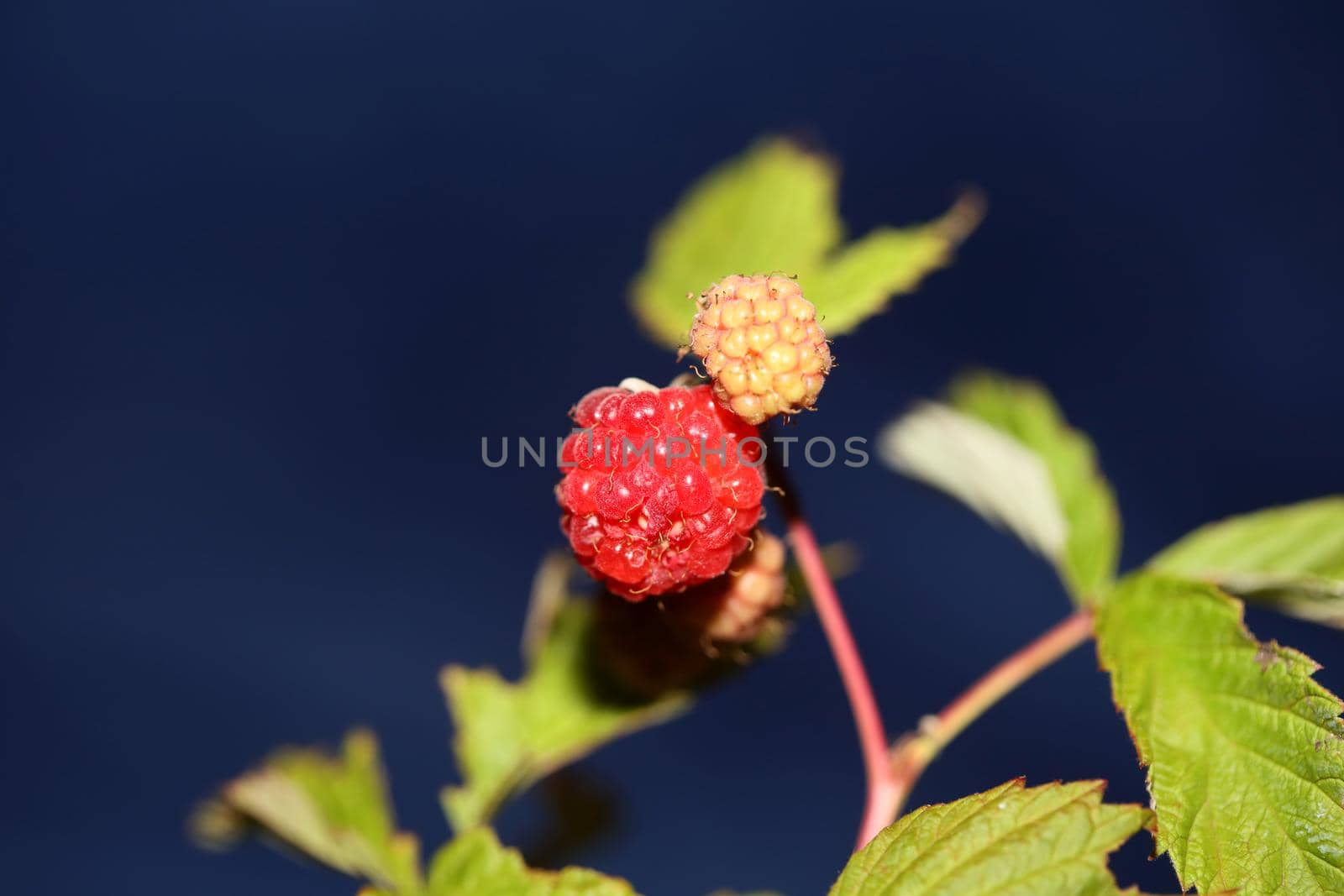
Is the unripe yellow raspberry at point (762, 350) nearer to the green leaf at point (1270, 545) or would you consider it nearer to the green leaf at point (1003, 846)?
the green leaf at point (1003, 846)

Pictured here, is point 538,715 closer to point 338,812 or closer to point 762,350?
point 338,812

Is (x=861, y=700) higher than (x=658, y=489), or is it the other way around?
(x=658, y=489)

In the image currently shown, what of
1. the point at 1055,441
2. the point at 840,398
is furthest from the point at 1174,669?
the point at 840,398

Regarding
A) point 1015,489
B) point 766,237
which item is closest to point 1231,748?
point 1015,489

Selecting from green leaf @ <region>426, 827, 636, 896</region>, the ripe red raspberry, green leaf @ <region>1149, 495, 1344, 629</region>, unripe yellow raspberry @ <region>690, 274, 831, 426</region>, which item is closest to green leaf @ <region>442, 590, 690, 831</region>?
green leaf @ <region>426, 827, 636, 896</region>

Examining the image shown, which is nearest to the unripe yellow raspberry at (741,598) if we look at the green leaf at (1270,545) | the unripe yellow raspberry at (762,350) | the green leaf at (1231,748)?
the unripe yellow raspberry at (762,350)

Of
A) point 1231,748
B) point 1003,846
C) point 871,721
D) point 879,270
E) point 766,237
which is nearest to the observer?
point 1003,846

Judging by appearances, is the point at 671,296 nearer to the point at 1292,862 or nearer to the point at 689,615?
the point at 689,615

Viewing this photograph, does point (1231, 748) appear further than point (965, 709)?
No

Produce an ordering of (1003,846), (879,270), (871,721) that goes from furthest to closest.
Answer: (879,270) → (871,721) → (1003,846)
